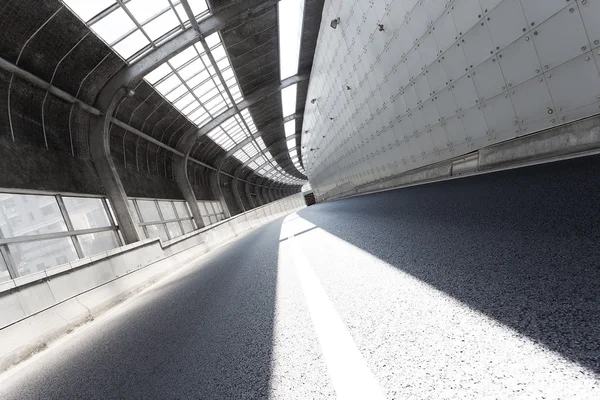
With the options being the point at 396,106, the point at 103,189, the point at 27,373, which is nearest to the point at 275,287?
the point at 27,373

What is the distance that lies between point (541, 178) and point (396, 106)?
6.09 metres

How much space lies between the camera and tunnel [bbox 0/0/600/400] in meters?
1.64

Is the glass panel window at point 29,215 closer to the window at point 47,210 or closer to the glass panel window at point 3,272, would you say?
the window at point 47,210

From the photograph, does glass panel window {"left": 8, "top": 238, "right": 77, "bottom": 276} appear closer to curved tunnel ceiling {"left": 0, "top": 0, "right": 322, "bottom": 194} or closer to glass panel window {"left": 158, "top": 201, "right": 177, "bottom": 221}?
curved tunnel ceiling {"left": 0, "top": 0, "right": 322, "bottom": 194}

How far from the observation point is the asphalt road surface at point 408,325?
1329mm

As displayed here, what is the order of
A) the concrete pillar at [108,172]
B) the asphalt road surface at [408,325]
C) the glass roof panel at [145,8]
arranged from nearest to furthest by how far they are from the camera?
the asphalt road surface at [408,325], the glass roof panel at [145,8], the concrete pillar at [108,172]

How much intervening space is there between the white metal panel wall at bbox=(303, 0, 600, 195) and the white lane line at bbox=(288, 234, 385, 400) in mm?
4222

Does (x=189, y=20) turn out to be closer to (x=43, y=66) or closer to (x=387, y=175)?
(x=43, y=66)

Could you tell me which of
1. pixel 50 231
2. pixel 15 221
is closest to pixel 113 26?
pixel 15 221

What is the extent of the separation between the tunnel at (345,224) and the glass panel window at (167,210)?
635cm

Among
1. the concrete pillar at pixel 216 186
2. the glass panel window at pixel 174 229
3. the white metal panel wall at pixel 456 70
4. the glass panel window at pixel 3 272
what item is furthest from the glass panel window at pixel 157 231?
the concrete pillar at pixel 216 186

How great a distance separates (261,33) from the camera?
1609cm

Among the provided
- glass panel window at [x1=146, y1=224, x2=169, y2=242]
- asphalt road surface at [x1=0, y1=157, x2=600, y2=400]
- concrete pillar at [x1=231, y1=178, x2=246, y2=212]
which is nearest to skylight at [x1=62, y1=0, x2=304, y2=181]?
glass panel window at [x1=146, y1=224, x2=169, y2=242]

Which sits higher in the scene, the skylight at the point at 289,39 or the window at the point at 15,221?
the skylight at the point at 289,39
